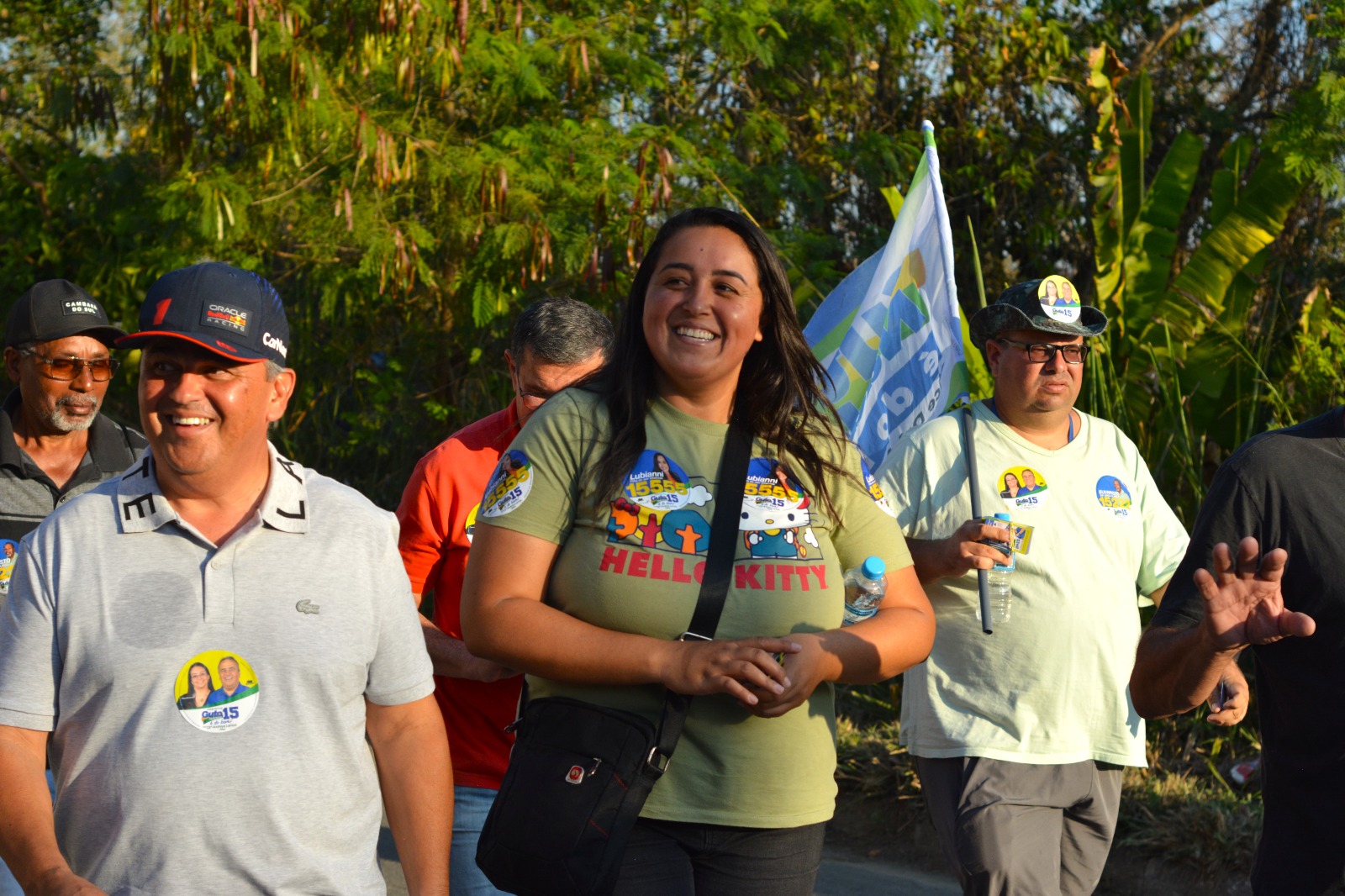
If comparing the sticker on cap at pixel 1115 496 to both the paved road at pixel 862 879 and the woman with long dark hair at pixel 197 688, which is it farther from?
the woman with long dark hair at pixel 197 688

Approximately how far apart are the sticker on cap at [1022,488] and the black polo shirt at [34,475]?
2.67 m

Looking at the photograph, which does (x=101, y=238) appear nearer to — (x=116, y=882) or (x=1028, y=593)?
(x=1028, y=593)

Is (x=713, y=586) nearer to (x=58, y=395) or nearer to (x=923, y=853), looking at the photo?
(x=58, y=395)

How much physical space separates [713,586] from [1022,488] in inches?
77.2

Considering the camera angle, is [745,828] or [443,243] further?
[443,243]

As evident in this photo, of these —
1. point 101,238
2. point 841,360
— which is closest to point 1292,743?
point 841,360

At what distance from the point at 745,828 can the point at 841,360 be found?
2.85 m

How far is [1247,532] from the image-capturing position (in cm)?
279

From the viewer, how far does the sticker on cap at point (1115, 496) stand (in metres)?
4.50

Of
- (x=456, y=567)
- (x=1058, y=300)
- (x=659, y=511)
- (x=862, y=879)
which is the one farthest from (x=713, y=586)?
(x=862, y=879)

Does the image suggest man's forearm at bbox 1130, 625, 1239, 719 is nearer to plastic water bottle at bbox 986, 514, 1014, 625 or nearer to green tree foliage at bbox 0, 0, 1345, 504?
plastic water bottle at bbox 986, 514, 1014, 625

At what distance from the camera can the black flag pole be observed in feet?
14.0

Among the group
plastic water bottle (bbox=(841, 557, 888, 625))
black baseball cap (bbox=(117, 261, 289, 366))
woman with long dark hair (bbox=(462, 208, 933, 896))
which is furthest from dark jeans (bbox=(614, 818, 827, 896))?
black baseball cap (bbox=(117, 261, 289, 366))

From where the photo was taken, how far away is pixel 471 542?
3.52 meters
